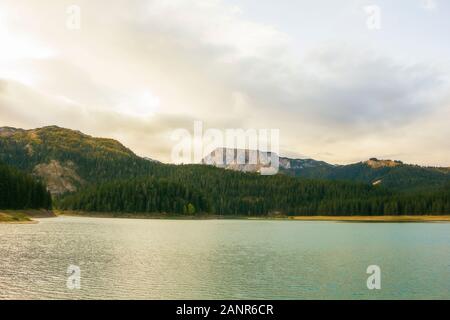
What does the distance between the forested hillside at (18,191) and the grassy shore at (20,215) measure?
330cm

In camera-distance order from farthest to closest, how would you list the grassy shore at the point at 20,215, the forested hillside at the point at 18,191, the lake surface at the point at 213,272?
the forested hillside at the point at 18,191, the grassy shore at the point at 20,215, the lake surface at the point at 213,272

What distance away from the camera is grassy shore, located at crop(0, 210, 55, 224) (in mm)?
142250

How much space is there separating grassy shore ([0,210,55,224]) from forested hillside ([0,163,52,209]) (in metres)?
3.30

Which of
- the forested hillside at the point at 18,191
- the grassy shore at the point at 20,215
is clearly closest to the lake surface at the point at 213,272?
the grassy shore at the point at 20,215

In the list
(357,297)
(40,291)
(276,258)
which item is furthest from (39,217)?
(357,297)

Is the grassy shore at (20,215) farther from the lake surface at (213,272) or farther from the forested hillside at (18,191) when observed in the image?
the lake surface at (213,272)

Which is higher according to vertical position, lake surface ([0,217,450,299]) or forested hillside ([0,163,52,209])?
forested hillside ([0,163,52,209])

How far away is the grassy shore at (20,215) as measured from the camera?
142m

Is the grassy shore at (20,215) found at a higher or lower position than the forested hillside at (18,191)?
lower

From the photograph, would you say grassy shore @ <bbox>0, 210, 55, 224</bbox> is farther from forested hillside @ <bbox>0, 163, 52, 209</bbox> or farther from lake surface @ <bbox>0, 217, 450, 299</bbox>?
lake surface @ <bbox>0, 217, 450, 299</bbox>

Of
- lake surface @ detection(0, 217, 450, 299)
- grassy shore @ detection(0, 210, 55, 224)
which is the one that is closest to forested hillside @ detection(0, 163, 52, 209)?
grassy shore @ detection(0, 210, 55, 224)
